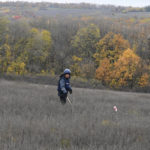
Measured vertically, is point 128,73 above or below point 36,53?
below

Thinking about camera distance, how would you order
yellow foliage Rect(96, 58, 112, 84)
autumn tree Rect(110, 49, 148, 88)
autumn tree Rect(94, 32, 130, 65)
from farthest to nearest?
autumn tree Rect(94, 32, 130, 65) → yellow foliage Rect(96, 58, 112, 84) → autumn tree Rect(110, 49, 148, 88)

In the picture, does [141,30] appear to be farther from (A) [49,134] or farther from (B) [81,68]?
(A) [49,134]

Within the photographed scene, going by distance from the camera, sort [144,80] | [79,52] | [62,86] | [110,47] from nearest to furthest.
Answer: [62,86], [144,80], [110,47], [79,52]

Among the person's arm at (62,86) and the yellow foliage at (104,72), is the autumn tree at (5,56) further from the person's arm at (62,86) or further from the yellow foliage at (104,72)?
the person's arm at (62,86)

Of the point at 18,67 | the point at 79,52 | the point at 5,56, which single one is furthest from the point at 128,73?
the point at 5,56

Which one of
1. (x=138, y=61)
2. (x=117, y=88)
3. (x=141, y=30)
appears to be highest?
(x=141, y=30)

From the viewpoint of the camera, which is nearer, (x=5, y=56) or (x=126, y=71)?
(x=126, y=71)

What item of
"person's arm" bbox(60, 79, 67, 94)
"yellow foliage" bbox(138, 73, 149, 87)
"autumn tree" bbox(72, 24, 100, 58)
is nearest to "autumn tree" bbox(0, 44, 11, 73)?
"autumn tree" bbox(72, 24, 100, 58)

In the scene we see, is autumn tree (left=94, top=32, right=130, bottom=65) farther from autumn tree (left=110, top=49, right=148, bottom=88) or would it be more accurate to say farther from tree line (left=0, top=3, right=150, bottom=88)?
autumn tree (left=110, top=49, right=148, bottom=88)

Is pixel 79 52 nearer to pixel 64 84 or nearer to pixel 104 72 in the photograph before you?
pixel 104 72

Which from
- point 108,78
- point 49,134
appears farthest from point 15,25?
point 49,134

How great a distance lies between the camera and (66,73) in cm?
1048

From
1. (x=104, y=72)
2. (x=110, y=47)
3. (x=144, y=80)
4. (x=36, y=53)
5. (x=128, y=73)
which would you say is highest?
(x=110, y=47)

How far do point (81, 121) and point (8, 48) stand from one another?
4715 centimetres
